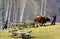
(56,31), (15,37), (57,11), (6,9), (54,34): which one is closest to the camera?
(15,37)

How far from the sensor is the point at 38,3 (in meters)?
51.1

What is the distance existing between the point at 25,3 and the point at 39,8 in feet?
9.71

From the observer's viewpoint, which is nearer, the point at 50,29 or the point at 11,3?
the point at 50,29

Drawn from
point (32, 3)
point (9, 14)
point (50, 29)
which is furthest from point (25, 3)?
point (50, 29)

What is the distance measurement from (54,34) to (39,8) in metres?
29.9

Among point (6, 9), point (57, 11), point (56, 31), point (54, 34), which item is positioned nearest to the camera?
point (54, 34)

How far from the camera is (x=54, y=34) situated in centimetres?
2005

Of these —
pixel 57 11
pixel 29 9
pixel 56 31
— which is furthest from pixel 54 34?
pixel 29 9

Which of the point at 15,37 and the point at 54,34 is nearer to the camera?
the point at 15,37

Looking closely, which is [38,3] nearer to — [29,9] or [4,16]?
[29,9]

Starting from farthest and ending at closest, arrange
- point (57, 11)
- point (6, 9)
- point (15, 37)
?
point (6, 9), point (57, 11), point (15, 37)

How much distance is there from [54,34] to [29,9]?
29.9m

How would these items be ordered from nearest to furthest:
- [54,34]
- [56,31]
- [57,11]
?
[54,34] → [56,31] → [57,11]

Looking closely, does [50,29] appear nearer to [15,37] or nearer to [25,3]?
[15,37]
